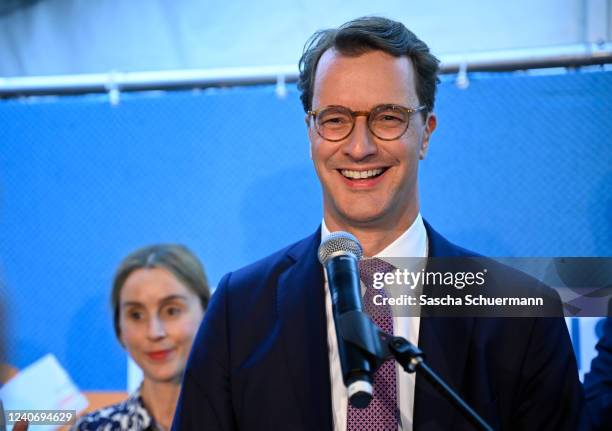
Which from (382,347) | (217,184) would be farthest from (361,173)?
(382,347)

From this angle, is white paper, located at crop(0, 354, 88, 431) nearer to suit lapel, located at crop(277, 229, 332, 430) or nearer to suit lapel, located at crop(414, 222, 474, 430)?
suit lapel, located at crop(277, 229, 332, 430)

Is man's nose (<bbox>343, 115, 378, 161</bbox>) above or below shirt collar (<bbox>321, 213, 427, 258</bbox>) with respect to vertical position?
above

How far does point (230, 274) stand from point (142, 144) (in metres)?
0.67

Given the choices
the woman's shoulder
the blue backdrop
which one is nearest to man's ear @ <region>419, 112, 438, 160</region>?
the blue backdrop

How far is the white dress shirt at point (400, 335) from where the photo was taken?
1937mm

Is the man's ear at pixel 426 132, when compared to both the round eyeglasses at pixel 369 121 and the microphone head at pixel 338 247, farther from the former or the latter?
the microphone head at pixel 338 247

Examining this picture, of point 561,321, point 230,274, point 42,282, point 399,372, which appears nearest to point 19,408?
point 42,282

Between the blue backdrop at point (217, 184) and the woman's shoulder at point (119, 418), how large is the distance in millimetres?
78

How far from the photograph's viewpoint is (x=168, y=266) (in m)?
2.49

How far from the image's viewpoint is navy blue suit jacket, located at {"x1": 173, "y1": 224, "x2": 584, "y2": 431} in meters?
1.90

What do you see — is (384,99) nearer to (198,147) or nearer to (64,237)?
(198,147)

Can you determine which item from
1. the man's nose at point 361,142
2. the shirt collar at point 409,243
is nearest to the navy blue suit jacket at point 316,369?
the shirt collar at point 409,243

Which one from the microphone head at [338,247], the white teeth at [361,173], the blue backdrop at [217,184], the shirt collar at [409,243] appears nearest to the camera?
the microphone head at [338,247]

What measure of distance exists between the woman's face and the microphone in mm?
1092
